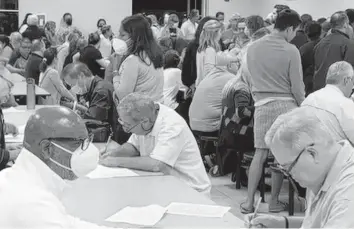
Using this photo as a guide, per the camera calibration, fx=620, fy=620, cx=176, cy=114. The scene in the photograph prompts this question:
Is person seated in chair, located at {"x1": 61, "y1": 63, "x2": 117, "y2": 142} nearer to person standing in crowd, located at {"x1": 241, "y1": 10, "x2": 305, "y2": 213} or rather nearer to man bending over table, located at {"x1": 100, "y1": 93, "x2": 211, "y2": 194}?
person standing in crowd, located at {"x1": 241, "y1": 10, "x2": 305, "y2": 213}

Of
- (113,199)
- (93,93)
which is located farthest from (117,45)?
(113,199)

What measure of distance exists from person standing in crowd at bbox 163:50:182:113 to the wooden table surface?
3.40m

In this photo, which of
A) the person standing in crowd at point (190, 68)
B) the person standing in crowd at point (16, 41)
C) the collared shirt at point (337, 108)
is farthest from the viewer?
the person standing in crowd at point (16, 41)

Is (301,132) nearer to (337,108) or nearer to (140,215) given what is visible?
(140,215)

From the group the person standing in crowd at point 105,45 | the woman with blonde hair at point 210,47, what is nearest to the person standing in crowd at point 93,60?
the woman with blonde hair at point 210,47

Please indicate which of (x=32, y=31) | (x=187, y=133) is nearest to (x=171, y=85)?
(x=187, y=133)

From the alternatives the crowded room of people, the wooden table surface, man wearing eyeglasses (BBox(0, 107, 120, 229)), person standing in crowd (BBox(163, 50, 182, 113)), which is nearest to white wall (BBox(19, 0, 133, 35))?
the crowded room of people

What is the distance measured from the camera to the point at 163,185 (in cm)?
333

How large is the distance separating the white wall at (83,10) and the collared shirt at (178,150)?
39.0ft

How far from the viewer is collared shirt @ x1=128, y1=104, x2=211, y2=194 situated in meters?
3.59

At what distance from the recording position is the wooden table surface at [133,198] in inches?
106

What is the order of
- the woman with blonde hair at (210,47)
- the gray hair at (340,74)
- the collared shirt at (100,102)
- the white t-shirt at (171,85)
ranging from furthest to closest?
the white t-shirt at (171,85)
the woman with blonde hair at (210,47)
the collared shirt at (100,102)
the gray hair at (340,74)

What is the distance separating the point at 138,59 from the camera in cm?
470

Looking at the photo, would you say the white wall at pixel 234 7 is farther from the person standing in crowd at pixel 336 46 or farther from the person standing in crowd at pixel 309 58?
the person standing in crowd at pixel 336 46
